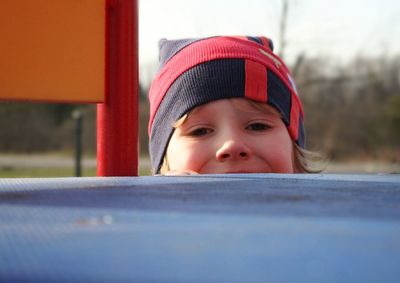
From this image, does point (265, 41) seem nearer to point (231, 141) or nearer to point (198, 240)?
point (231, 141)

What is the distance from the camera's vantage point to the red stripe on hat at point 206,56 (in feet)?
5.46

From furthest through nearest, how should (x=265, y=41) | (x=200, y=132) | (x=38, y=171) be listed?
(x=38, y=171)
(x=265, y=41)
(x=200, y=132)

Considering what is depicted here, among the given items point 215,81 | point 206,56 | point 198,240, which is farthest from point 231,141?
point 198,240

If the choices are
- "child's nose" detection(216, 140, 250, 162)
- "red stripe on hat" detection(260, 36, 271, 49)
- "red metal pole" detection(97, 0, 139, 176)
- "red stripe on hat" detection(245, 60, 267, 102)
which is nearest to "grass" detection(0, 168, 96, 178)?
"red stripe on hat" detection(260, 36, 271, 49)

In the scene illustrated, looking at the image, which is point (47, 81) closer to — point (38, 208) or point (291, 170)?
point (38, 208)

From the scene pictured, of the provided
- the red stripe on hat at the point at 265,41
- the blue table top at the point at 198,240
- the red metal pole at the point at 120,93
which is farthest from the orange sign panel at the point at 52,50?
the red stripe on hat at the point at 265,41

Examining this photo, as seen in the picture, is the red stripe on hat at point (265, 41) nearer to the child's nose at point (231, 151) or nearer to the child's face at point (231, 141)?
the child's face at point (231, 141)

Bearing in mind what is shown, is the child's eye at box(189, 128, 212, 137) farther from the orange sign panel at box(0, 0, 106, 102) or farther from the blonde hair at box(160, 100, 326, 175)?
the orange sign panel at box(0, 0, 106, 102)

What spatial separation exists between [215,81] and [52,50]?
65 centimetres

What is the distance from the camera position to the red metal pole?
101 cm

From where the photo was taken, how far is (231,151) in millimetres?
1438

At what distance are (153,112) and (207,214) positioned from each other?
4.57ft

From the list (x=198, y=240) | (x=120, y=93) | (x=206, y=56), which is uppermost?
(x=206, y=56)

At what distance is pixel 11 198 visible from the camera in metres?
0.55
